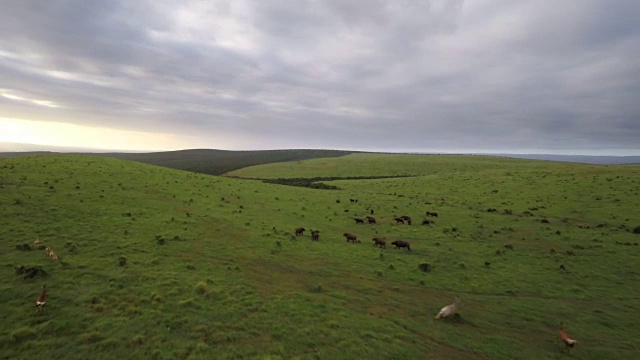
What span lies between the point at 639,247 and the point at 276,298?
3378cm

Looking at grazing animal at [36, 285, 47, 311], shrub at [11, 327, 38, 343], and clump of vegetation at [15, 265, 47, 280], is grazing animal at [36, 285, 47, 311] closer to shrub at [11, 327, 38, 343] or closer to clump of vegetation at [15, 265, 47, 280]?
shrub at [11, 327, 38, 343]

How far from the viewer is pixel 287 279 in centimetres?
2123

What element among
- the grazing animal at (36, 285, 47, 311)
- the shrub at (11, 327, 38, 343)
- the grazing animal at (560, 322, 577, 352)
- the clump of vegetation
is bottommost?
the grazing animal at (560, 322, 577, 352)

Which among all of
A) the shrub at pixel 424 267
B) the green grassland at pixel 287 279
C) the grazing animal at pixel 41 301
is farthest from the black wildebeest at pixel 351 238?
the grazing animal at pixel 41 301

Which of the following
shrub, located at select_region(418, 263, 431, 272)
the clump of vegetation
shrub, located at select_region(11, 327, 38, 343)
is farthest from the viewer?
shrub, located at select_region(418, 263, 431, 272)

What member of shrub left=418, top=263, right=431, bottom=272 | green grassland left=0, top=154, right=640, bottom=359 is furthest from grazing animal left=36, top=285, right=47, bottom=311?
shrub left=418, top=263, right=431, bottom=272

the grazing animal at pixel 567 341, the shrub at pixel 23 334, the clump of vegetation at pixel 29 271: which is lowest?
the grazing animal at pixel 567 341

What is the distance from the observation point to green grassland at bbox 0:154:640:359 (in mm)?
14578

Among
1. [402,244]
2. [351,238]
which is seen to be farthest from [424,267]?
[351,238]

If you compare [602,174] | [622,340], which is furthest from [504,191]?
[622,340]

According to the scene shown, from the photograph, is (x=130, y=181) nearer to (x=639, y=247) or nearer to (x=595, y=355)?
(x=595, y=355)

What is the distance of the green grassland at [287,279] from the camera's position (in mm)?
14578

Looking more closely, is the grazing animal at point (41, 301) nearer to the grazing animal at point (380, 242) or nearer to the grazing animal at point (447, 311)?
the grazing animal at point (447, 311)

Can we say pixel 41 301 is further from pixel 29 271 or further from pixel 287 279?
pixel 287 279
